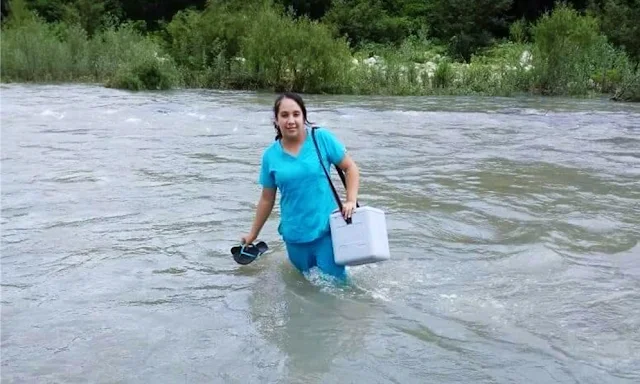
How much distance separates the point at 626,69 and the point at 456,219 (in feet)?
58.3

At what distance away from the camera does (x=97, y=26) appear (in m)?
43.5

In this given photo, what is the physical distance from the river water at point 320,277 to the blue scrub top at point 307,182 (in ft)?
1.51

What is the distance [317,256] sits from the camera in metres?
5.34

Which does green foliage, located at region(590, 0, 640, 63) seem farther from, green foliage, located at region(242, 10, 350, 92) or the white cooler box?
the white cooler box

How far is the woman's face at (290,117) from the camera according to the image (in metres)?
5.09

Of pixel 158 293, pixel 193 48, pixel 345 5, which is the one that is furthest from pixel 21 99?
pixel 345 5

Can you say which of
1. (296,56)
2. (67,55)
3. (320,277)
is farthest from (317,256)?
(67,55)

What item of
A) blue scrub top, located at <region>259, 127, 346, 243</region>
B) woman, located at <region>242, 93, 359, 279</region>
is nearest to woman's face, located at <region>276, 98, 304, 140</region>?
woman, located at <region>242, 93, 359, 279</region>

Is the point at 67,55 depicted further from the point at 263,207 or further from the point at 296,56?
the point at 263,207

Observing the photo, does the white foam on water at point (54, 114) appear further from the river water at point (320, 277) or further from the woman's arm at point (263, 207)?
the woman's arm at point (263, 207)

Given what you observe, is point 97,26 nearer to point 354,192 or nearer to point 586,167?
point 586,167

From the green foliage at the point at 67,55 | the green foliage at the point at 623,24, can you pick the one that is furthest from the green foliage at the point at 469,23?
the green foliage at the point at 67,55

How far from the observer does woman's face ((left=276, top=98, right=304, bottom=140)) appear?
5090 millimetres

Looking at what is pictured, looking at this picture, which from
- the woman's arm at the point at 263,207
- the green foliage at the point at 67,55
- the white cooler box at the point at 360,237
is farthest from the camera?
the green foliage at the point at 67,55
